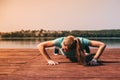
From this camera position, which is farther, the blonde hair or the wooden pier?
the blonde hair

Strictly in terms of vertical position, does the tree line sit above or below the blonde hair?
below

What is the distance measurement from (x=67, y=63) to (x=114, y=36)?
2.88 m

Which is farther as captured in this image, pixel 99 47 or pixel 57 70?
pixel 99 47

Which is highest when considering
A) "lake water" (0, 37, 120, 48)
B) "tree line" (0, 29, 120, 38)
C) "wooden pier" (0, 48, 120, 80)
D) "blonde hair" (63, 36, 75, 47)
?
"blonde hair" (63, 36, 75, 47)

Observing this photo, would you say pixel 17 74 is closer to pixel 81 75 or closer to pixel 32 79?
pixel 32 79

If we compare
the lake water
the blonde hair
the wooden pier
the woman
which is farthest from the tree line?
the blonde hair

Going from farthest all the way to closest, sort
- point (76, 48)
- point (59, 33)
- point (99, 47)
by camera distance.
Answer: point (59, 33) → point (99, 47) → point (76, 48)

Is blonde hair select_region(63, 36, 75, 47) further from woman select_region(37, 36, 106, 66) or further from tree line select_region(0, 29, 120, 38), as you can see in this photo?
tree line select_region(0, 29, 120, 38)

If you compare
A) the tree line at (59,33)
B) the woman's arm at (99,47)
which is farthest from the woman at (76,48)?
the tree line at (59,33)

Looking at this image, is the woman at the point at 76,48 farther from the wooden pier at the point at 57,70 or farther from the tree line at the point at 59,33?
the tree line at the point at 59,33

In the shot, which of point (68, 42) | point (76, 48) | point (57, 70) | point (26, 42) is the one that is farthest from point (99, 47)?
point (26, 42)

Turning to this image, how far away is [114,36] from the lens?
6953 millimetres

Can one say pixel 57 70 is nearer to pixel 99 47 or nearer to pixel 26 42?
pixel 99 47

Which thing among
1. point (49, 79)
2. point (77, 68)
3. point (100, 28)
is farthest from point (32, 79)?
point (100, 28)
